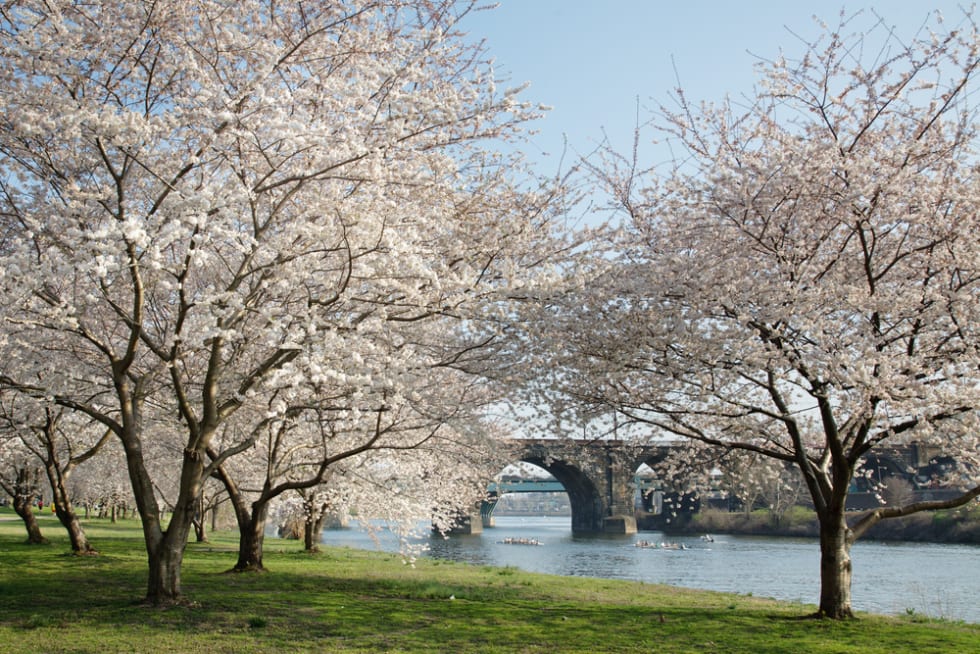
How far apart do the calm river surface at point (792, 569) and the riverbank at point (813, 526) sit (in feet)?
10.3

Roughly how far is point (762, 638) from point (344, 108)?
8670 mm

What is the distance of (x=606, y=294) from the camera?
12.4 meters

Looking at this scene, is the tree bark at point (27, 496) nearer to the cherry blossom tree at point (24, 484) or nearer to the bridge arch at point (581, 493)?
the cherry blossom tree at point (24, 484)

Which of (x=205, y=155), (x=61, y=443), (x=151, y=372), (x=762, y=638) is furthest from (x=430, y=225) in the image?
(x=61, y=443)

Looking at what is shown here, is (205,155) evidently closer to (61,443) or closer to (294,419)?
(294,419)

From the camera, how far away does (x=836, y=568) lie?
11711 millimetres

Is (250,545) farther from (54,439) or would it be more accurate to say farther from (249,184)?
(249,184)

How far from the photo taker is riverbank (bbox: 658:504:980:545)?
4681 centimetres

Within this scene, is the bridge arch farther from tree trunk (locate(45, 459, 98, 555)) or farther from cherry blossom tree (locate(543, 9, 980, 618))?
cherry blossom tree (locate(543, 9, 980, 618))

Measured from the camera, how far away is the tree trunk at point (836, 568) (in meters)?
11.7

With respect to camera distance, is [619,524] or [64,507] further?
[619,524]

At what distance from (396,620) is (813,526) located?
54834 millimetres

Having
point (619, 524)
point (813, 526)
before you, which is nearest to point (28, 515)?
point (813, 526)

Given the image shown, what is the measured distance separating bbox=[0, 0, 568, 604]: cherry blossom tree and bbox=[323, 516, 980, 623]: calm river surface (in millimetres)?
11032
